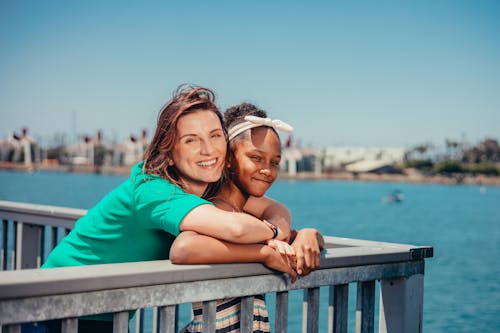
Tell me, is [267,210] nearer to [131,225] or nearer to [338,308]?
[338,308]

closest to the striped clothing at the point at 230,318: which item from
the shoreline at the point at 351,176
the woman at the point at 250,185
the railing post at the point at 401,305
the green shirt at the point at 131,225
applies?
the woman at the point at 250,185

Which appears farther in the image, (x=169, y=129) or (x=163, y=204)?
(x=169, y=129)

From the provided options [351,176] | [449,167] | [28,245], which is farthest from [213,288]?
[351,176]

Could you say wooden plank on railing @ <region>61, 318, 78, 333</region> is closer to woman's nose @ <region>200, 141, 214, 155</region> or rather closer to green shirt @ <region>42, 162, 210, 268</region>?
green shirt @ <region>42, 162, 210, 268</region>

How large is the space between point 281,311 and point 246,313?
0.16 meters

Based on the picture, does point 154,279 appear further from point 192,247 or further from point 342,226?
point 342,226

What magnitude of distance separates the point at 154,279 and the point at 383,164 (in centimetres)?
17274

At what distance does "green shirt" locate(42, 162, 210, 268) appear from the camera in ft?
6.72

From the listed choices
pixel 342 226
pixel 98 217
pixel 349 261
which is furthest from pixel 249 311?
pixel 342 226

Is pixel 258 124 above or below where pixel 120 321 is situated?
above

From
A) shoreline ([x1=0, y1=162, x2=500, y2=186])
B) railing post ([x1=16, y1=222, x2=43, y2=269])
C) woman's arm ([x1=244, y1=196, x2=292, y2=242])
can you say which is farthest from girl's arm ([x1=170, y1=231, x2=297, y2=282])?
shoreline ([x1=0, y1=162, x2=500, y2=186])

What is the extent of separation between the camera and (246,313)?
6.56 ft

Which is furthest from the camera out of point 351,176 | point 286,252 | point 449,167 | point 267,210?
point 351,176

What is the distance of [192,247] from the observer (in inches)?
72.5
